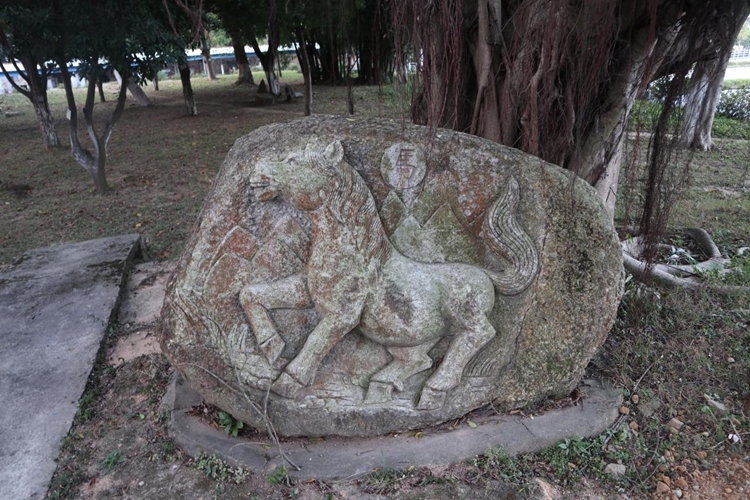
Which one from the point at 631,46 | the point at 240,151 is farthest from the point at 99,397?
the point at 631,46

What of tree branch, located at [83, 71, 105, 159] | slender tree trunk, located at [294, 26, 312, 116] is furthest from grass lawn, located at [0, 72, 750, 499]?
slender tree trunk, located at [294, 26, 312, 116]

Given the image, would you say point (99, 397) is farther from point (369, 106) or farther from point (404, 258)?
point (369, 106)

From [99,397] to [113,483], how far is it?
0.87 metres

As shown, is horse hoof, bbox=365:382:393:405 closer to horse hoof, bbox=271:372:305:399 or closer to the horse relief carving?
the horse relief carving

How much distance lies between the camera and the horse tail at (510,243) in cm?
270

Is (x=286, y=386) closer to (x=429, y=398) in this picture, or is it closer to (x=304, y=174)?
(x=429, y=398)

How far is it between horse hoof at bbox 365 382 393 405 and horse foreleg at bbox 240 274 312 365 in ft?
1.82

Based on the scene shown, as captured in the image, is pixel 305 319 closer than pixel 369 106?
Yes

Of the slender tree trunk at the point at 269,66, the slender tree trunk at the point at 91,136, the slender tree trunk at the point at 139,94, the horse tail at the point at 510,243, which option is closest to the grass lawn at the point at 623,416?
the horse tail at the point at 510,243

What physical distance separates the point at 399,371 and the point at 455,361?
31 centimetres

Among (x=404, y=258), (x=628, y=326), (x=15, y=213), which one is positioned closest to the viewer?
(x=404, y=258)

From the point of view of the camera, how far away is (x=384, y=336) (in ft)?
9.15

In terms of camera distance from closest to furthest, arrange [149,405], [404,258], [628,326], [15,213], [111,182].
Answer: [404,258]
[149,405]
[628,326]
[15,213]
[111,182]

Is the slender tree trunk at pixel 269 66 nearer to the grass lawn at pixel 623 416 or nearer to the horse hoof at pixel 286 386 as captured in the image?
the grass lawn at pixel 623 416
